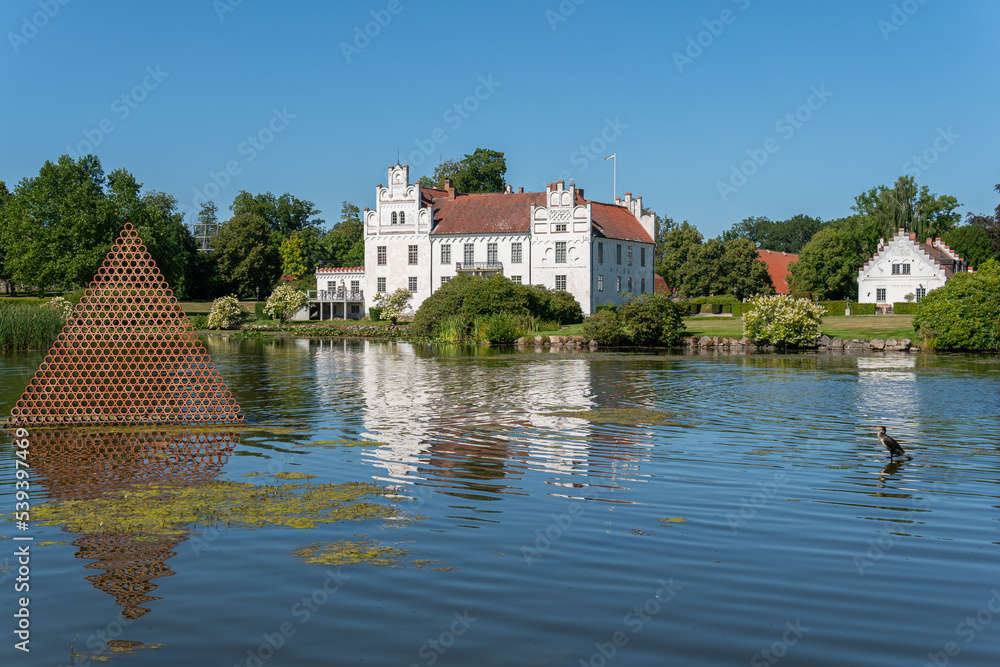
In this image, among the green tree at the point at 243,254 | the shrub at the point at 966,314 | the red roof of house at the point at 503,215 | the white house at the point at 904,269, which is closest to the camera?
the shrub at the point at 966,314

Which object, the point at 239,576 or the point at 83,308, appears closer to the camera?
the point at 239,576

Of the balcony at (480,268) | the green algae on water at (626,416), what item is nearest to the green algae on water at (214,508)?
the green algae on water at (626,416)

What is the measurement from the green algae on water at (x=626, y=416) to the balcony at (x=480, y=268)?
54.3 m

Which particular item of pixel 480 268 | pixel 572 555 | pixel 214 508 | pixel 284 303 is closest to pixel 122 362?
pixel 214 508

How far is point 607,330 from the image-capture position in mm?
49875

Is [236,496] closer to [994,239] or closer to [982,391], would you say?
[982,391]

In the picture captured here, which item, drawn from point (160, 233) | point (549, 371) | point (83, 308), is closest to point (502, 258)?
point (160, 233)

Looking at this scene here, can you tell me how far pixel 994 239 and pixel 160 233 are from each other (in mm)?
75781

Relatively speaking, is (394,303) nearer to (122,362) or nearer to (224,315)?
(224,315)

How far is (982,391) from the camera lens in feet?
79.6

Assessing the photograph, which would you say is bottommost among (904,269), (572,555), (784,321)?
(572,555)

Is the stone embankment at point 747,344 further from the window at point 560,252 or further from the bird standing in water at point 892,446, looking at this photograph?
the bird standing in water at point 892,446

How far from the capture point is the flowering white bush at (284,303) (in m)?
78.9

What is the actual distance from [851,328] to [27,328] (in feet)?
138
